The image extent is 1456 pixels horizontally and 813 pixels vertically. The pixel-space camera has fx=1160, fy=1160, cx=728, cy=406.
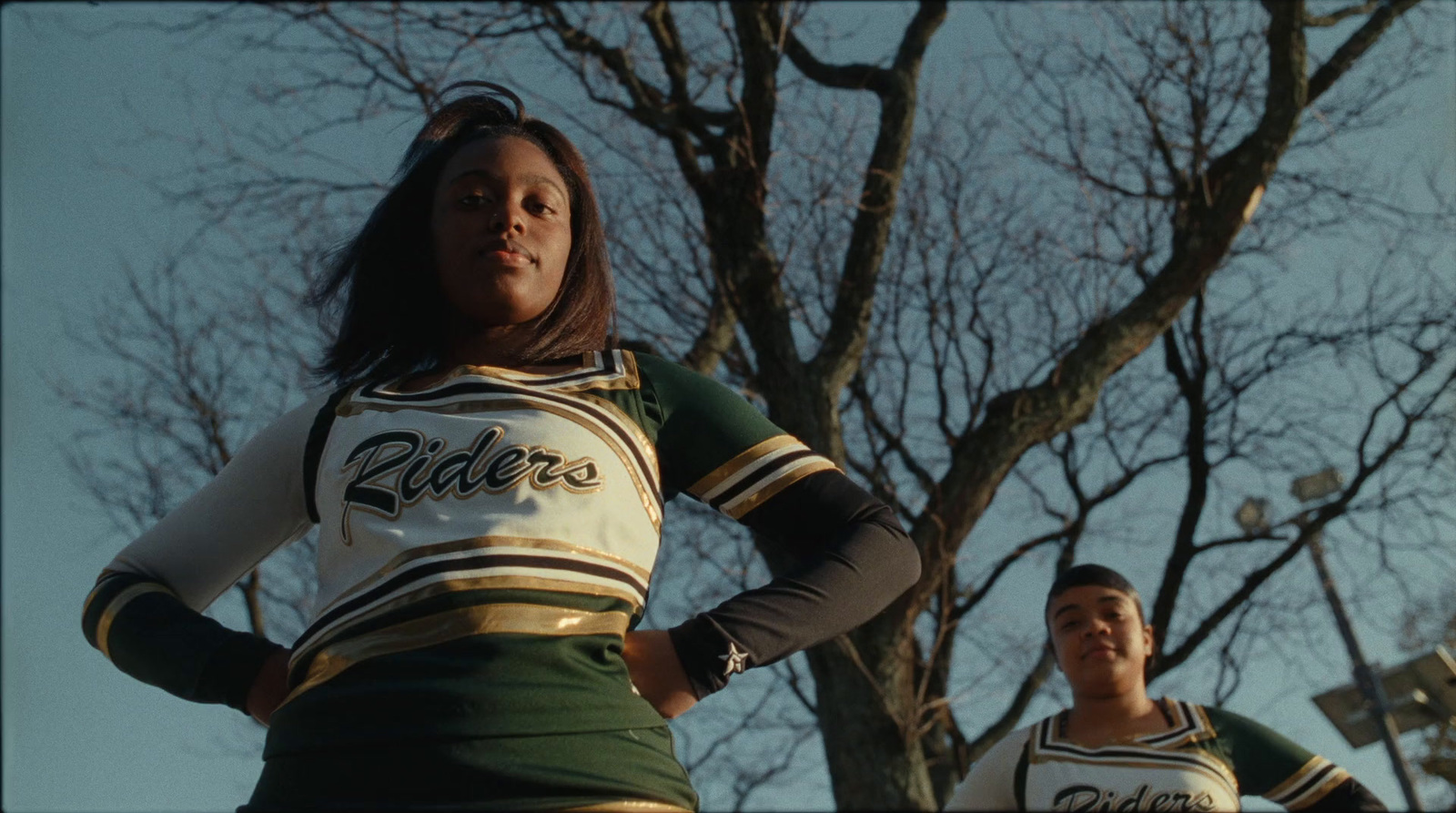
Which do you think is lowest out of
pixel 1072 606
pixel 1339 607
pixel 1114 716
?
pixel 1114 716

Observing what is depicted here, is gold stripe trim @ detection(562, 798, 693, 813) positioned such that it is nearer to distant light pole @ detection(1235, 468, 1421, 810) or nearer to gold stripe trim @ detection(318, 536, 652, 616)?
gold stripe trim @ detection(318, 536, 652, 616)

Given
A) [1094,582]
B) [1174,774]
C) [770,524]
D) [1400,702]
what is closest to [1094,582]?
[1094,582]

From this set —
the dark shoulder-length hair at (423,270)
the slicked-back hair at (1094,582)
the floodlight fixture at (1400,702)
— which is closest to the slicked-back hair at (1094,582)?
the slicked-back hair at (1094,582)

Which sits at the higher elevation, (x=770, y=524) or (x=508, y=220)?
(x=508, y=220)

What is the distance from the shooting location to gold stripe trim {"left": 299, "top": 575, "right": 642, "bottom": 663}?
53.5 inches

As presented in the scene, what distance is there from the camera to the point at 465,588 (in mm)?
1357

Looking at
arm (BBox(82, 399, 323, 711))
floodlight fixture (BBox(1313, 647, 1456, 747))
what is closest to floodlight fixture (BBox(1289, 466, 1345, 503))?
floodlight fixture (BBox(1313, 647, 1456, 747))

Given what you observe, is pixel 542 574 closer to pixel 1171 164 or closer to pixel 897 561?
pixel 897 561

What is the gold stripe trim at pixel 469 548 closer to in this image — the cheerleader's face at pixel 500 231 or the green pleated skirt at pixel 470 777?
the green pleated skirt at pixel 470 777

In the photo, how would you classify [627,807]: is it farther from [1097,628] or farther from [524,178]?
[1097,628]

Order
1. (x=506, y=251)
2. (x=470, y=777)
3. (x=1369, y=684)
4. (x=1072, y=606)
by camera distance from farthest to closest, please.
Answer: (x=1369, y=684) → (x=1072, y=606) → (x=506, y=251) → (x=470, y=777)

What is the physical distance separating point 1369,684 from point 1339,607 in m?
0.56

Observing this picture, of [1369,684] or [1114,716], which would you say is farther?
[1369,684]

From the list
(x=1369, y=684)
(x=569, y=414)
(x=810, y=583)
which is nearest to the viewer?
(x=810, y=583)
